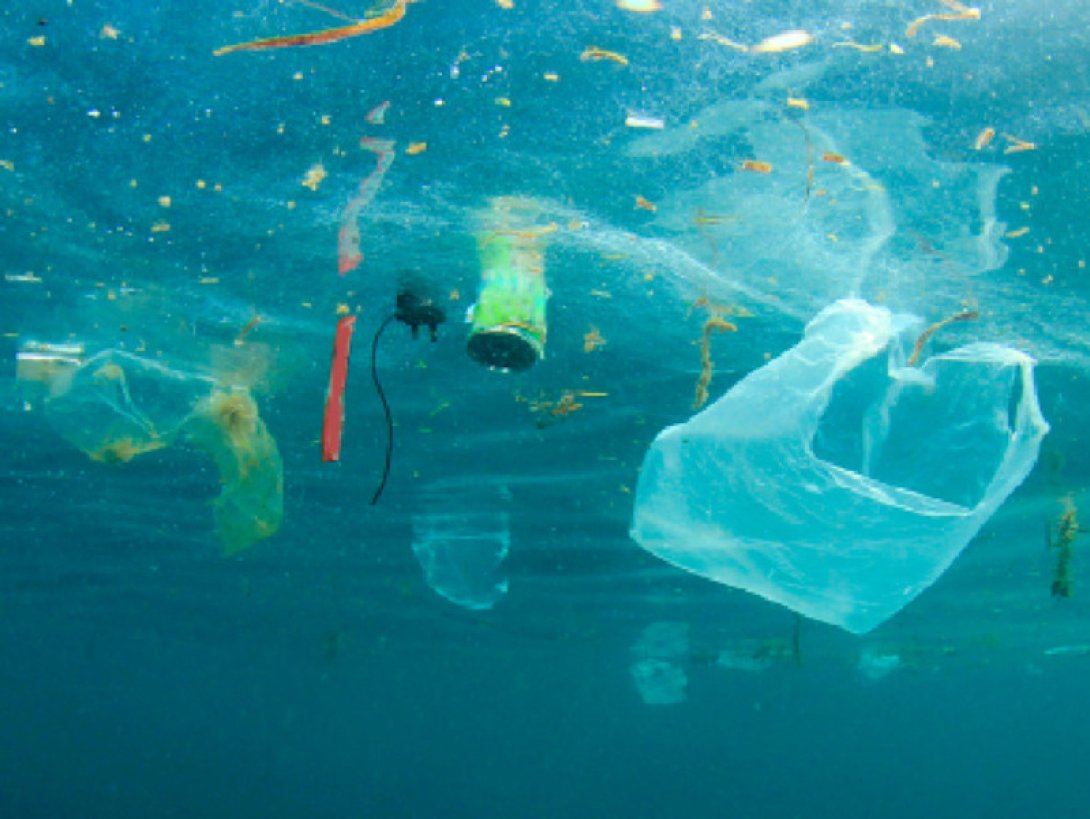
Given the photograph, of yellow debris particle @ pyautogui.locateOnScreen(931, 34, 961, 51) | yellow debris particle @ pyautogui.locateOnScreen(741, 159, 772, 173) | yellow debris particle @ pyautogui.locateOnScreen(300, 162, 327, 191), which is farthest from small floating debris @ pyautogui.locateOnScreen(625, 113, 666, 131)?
yellow debris particle @ pyautogui.locateOnScreen(300, 162, 327, 191)

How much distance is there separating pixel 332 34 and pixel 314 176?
5.59 feet

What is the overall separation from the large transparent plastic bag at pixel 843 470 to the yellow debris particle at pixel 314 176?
144 inches

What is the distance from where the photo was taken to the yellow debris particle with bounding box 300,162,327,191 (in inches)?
251

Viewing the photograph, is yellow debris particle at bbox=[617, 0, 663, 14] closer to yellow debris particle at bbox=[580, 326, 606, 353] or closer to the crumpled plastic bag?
yellow debris particle at bbox=[580, 326, 606, 353]

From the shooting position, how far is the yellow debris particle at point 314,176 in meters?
6.39

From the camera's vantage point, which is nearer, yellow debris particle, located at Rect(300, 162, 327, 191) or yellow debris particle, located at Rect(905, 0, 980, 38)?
yellow debris particle, located at Rect(905, 0, 980, 38)

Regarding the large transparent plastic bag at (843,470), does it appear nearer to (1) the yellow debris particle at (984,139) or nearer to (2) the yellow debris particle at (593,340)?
(1) the yellow debris particle at (984,139)

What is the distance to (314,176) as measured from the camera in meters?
6.51

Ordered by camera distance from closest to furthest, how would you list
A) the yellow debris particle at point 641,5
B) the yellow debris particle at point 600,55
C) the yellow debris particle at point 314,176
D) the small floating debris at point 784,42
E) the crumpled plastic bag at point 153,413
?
the yellow debris particle at point 641,5 < the small floating debris at point 784,42 < the yellow debris particle at point 600,55 < the yellow debris particle at point 314,176 < the crumpled plastic bag at point 153,413

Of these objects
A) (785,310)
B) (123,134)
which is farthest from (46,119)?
(785,310)

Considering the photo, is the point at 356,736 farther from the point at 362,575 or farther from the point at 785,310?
the point at 785,310

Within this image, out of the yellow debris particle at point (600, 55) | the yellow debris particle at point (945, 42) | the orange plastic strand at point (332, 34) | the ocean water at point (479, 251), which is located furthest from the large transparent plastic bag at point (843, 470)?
the orange plastic strand at point (332, 34)

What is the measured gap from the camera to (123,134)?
6137mm

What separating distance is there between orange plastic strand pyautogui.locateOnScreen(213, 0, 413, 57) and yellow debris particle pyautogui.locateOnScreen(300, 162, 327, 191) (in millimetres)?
1227
